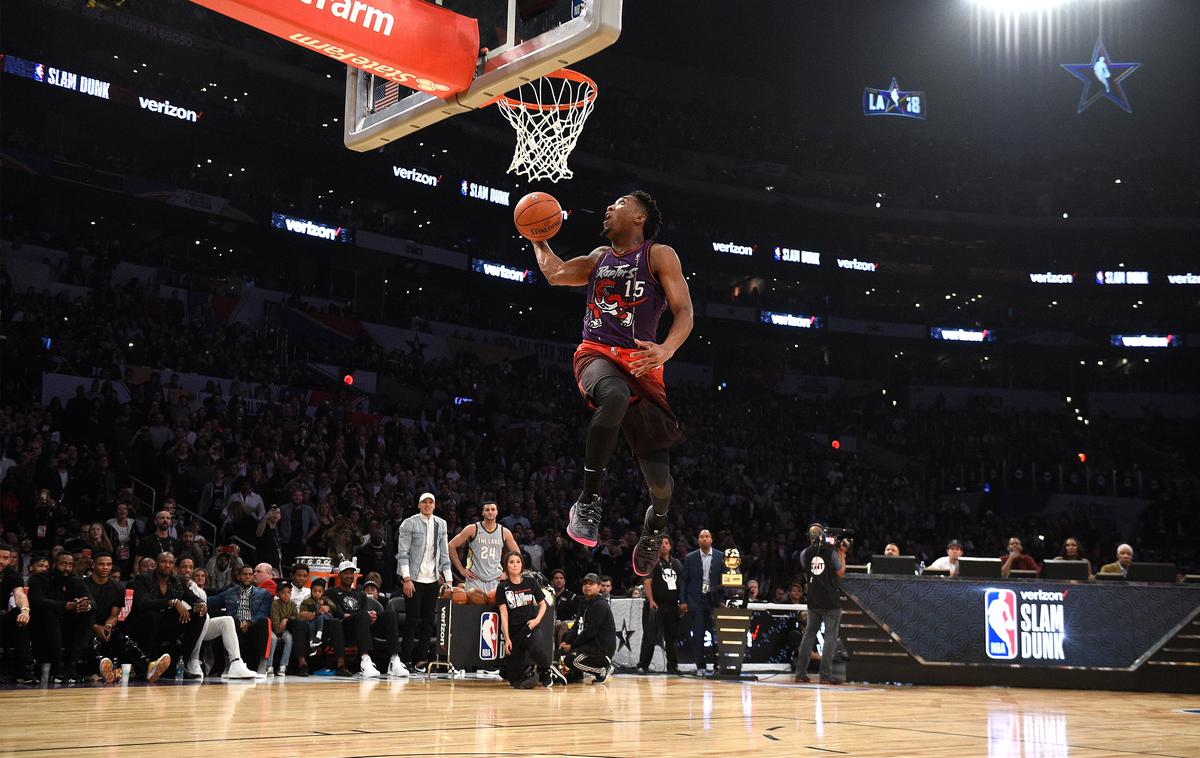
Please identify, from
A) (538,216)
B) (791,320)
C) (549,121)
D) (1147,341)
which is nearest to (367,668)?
(549,121)

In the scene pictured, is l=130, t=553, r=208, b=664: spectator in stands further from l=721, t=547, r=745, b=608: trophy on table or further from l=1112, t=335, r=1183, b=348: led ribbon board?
l=1112, t=335, r=1183, b=348: led ribbon board

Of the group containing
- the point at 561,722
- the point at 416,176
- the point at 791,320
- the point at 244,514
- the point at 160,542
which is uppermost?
the point at 416,176

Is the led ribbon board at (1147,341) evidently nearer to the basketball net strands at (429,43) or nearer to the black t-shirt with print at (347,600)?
the black t-shirt with print at (347,600)

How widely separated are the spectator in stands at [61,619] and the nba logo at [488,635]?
4.00 metres

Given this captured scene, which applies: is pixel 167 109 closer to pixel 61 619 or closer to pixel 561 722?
pixel 61 619

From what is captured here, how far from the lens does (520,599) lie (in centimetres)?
1111

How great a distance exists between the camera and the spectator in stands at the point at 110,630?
10.4m

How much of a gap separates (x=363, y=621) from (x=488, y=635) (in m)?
1.47

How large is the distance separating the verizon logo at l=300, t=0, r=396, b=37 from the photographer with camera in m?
8.62

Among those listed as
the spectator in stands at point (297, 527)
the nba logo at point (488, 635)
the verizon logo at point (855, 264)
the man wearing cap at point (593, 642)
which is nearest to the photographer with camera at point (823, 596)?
the man wearing cap at point (593, 642)

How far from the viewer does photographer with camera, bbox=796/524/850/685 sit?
Result: 12.9m

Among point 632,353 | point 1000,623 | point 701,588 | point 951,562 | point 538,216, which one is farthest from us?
point 701,588

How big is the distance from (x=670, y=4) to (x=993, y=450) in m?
19.2

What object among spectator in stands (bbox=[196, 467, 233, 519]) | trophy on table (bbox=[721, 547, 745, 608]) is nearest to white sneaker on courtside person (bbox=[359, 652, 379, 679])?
trophy on table (bbox=[721, 547, 745, 608])
